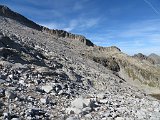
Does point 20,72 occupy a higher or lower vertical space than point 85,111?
higher

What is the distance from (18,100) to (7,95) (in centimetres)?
68

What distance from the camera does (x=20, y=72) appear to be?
23.1m

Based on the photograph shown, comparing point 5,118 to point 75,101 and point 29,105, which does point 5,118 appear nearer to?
point 29,105

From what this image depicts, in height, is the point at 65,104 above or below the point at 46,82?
below

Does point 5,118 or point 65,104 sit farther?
point 65,104

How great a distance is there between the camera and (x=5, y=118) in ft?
44.6

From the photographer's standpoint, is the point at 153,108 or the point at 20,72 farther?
the point at 20,72

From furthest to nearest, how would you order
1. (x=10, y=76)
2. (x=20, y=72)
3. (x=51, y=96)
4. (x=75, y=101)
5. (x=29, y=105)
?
(x=20, y=72), (x=10, y=76), (x=51, y=96), (x=75, y=101), (x=29, y=105)

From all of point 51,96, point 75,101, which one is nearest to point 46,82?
point 51,96

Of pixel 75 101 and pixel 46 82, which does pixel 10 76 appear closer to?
pixel 46 82

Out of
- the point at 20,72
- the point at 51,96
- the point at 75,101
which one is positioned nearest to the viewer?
the point at 75,101

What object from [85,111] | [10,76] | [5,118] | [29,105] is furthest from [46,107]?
[10,76]

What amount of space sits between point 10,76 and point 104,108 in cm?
721

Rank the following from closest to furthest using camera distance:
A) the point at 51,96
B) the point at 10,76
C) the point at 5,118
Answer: the point at 5,118, the point at 51,96, the point at 10,76
